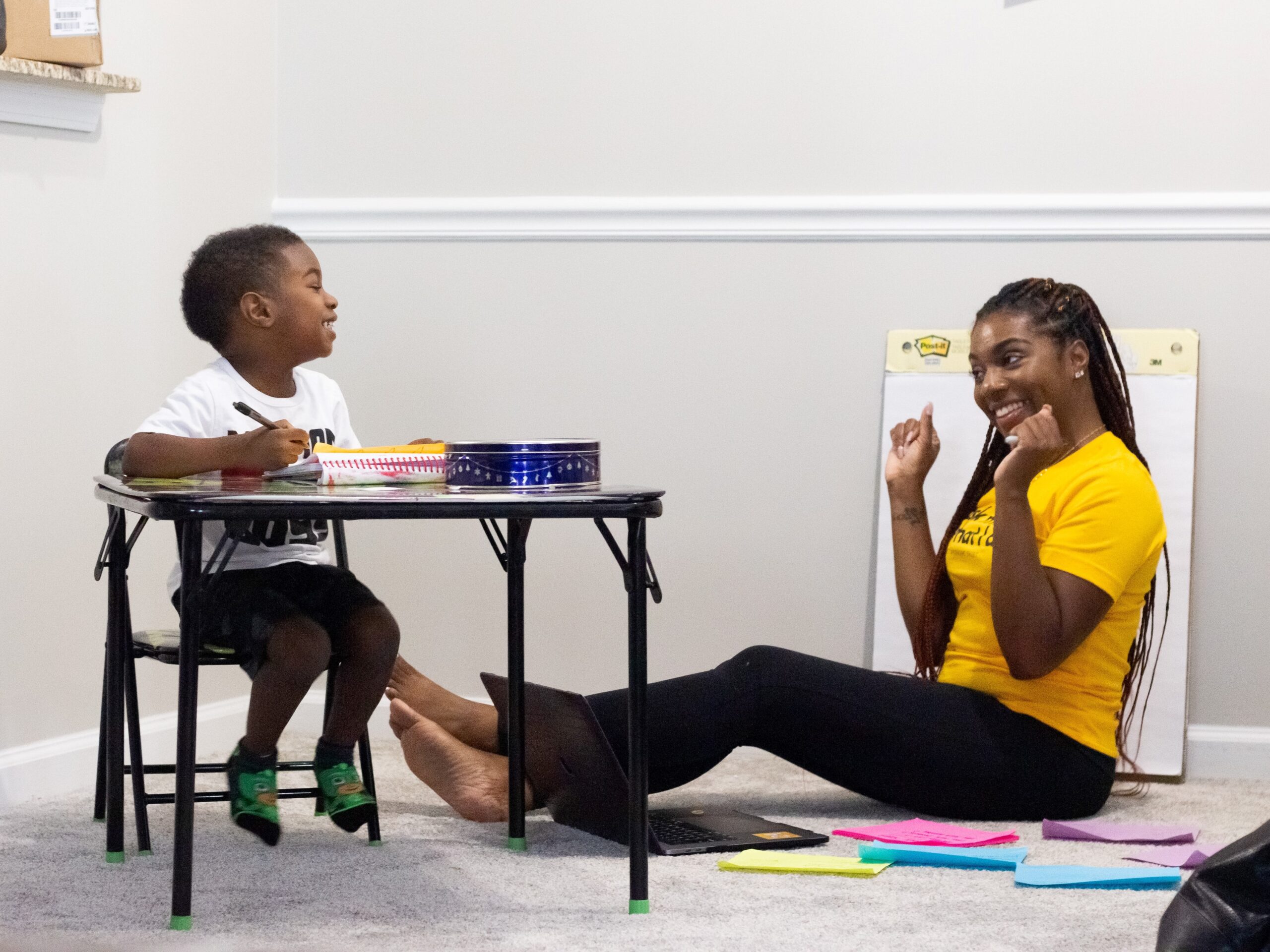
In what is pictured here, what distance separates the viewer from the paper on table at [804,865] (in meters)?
2.00

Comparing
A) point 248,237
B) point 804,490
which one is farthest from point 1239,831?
point 248,237

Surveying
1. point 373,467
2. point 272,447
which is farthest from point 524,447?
point 272,447

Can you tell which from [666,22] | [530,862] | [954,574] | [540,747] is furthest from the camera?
[666,22]

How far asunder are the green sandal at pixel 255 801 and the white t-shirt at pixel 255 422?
322mm

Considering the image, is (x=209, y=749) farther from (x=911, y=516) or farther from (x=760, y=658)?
(x=911, y=516)

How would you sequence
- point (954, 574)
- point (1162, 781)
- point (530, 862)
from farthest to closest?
point (1162, 781), point (954, 574), point (530, 862)

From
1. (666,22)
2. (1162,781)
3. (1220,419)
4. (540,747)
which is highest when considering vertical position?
(666,22)

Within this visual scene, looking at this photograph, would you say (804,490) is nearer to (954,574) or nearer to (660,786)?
(954,574)

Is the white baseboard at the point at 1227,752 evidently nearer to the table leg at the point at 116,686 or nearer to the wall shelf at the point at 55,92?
the table leg at the point at 116,686

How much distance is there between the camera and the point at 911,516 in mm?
2531

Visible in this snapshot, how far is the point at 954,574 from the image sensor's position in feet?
7.89

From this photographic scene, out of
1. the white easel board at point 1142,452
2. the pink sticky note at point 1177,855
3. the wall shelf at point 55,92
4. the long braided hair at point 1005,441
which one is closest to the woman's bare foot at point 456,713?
the long braided hair at point 1005,441

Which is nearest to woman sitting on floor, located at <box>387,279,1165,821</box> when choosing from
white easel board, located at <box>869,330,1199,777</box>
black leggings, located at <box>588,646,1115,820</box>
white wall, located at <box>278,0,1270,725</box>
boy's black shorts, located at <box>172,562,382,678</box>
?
black leggings, located at <box>588,646,1115,820</box>

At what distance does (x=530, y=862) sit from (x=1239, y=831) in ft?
3.77
